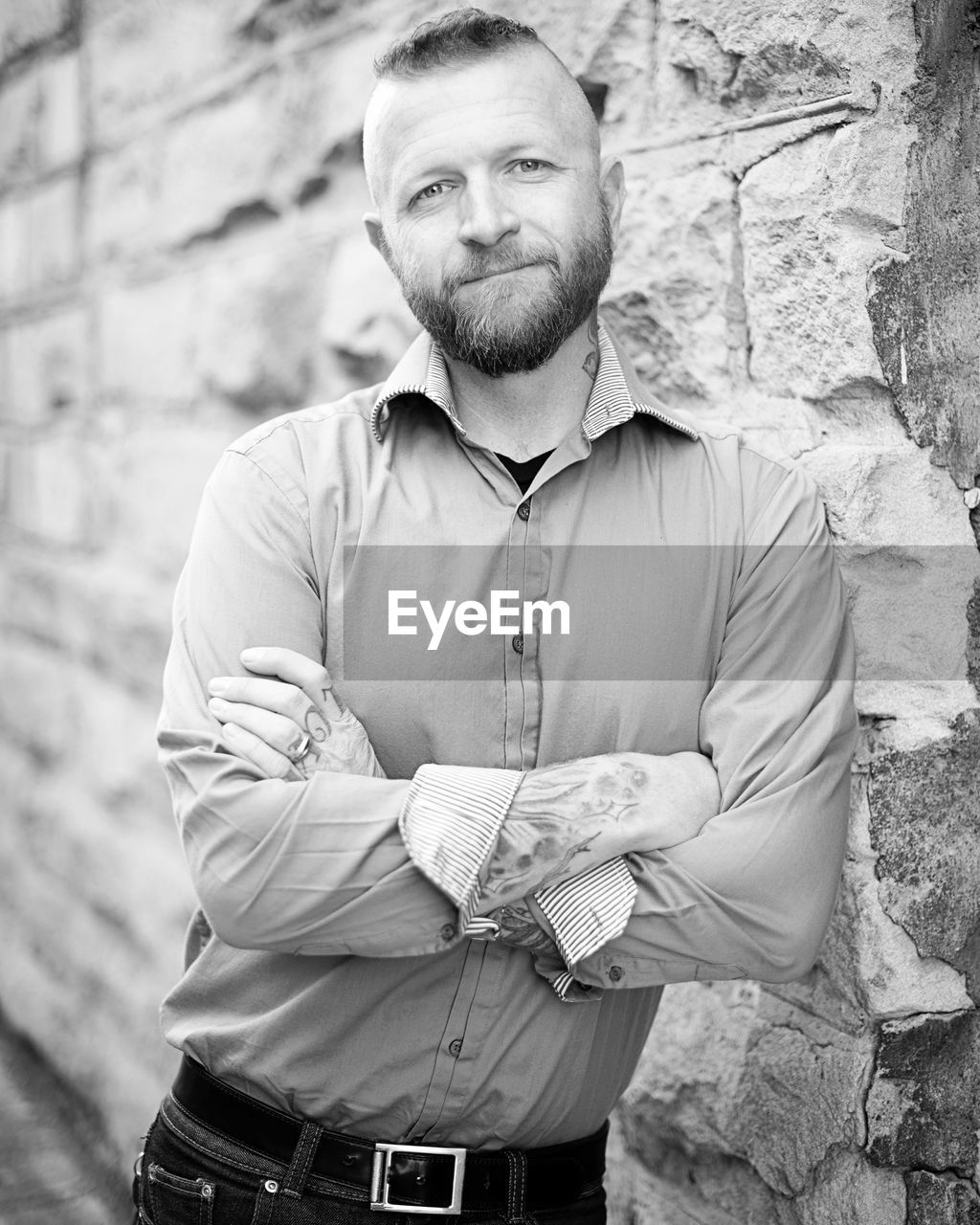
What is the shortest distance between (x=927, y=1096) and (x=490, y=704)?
31.7 inches

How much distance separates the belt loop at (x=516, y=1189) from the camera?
1.77m

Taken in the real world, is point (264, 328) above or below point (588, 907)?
above

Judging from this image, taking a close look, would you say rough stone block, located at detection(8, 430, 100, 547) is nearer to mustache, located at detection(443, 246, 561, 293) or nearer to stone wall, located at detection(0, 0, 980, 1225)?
stone wall, located at detection(0, 0, 980, 1225)

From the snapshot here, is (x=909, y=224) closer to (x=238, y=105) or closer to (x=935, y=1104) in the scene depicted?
(x=935, y=1104)

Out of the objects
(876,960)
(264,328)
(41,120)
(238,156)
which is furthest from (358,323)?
(41,120)

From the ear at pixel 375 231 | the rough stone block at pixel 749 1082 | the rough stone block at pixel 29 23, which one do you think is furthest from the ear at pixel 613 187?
the rough stone block at pixel 29 23

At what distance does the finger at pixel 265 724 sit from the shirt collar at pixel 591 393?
1.44ft

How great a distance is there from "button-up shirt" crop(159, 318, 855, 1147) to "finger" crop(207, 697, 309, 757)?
3 cm

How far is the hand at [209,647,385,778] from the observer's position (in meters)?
1.64

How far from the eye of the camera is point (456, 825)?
155 cm

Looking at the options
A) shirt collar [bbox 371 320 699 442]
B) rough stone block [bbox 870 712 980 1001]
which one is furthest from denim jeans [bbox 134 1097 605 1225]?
shirt collar [bbox 371 320 699 442]

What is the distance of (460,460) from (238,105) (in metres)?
1.66

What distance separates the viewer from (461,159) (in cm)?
177

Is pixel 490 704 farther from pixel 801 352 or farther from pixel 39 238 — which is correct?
pixel 39 238
